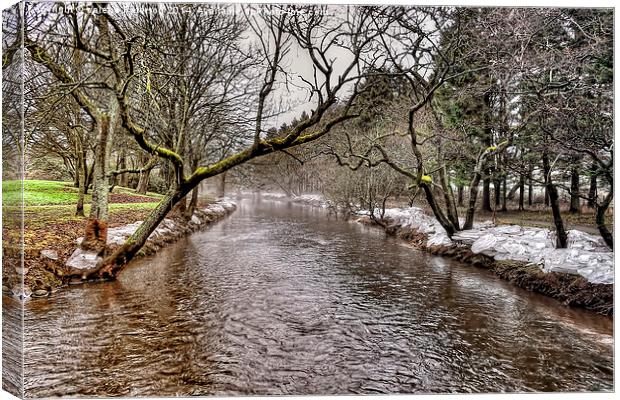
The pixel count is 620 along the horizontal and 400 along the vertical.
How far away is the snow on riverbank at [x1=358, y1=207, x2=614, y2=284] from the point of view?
10.3 feet

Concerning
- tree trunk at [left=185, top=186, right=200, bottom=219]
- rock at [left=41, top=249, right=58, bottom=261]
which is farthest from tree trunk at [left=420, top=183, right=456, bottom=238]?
rock at [left=41, top=249, right=58, bottom=261]

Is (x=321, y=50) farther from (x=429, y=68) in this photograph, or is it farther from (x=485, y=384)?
(x=485, y=384)

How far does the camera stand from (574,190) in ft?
10.8

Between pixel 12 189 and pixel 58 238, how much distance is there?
78cm

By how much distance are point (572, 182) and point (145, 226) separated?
431 cm

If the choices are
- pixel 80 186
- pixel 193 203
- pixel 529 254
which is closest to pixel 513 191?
pixel 529 254

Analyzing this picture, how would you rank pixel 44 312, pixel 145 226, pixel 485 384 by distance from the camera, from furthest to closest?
pixel 145 226 → pixel 44 312 → pixel 485 384

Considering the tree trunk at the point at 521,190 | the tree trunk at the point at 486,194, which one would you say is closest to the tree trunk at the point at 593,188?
the tree trunk at the point at 521,190

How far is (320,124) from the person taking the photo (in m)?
3.76

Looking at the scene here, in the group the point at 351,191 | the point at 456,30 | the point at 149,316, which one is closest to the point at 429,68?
the point at 456,30

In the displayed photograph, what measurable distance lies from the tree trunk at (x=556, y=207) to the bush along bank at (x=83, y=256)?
3.16 meters

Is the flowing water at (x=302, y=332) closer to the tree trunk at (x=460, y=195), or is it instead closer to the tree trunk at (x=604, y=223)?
the tree trunk at (x=604, y=223)

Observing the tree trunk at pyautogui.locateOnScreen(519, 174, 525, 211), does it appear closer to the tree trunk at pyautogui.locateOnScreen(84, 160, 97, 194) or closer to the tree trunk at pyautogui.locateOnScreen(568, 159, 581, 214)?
the tree trunk at pyautogui.locateOnScreen(568, 159, 581, 214)

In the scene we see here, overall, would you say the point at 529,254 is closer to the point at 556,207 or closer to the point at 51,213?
the point at 556,207
